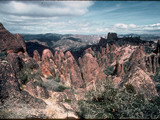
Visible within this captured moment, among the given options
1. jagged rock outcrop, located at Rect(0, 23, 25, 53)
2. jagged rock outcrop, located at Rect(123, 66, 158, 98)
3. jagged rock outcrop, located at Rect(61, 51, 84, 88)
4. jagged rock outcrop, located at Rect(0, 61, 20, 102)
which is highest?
jagged rock outcrop, located at Rect(0, 23, 25, 53)

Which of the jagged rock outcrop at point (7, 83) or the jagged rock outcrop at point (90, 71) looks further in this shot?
the jagged rock outcrop at point (90, 71)

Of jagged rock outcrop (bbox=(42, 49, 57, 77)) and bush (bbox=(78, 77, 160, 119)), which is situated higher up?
bush (bbox=(78, 77, 160, 119))

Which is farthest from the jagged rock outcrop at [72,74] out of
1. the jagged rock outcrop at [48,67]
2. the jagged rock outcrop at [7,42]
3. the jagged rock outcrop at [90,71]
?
the jagged rock outcrop at [7,42]

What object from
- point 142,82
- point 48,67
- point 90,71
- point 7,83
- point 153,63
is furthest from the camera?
point 153,63

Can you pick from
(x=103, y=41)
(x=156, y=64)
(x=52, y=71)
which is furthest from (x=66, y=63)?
(x=103, y=41)

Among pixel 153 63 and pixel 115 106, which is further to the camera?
pixel 153 63

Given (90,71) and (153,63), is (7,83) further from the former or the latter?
(153,63)

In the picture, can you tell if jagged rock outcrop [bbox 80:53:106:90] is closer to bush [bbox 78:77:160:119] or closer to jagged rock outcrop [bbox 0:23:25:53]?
bush [bbox 78:77:160:119]

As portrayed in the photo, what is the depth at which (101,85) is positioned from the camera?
27.6 feet

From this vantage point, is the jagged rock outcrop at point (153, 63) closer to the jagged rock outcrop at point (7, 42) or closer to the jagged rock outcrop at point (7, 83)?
the jagged rock outcrop at point (7, 42)

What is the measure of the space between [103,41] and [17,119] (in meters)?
113

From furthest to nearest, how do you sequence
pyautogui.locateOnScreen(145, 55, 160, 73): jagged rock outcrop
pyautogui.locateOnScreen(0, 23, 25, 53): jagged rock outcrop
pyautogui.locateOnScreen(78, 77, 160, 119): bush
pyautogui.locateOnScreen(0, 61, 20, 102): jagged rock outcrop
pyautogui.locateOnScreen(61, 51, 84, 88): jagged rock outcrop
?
1. pyautogui.locateOnScreen(145, 55, 160, 73): jagged rock outcrop
2. pyautogui.locateOnScreen(61, 51, 84, 88): jagged rock outcrop
3. pyautogui.locateOnScreen(0, 23, 25, 53): jagged rock outcrop
4. pyautogui.locateOnScreen(0, 61, 20, 102): jagged rock outcrop
5. pyautogui.locateOnScreen(78, 77, 160, 119): bush

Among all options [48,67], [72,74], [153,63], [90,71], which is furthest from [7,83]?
[153,63]

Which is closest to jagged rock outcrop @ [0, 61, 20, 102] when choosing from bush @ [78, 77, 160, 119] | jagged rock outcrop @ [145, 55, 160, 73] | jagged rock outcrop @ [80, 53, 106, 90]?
bush @ [78, 77, 160, 119]
